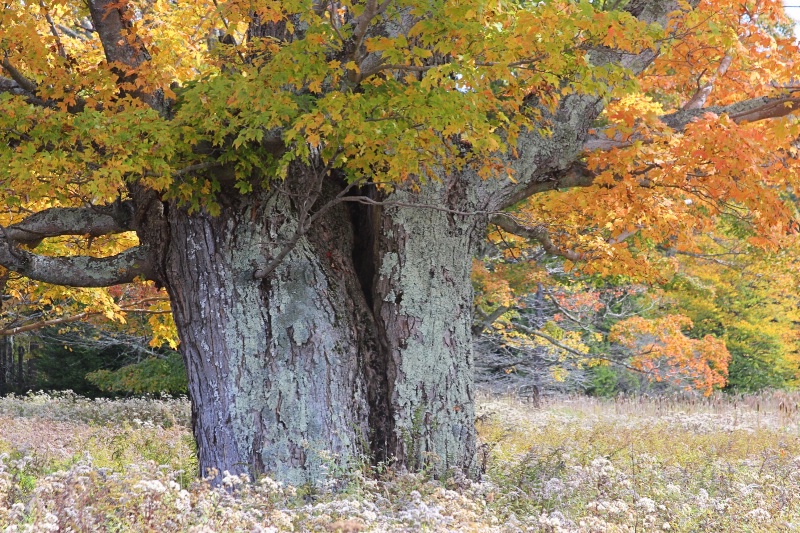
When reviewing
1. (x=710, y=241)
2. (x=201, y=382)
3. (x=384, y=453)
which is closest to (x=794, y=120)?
(x=384, y=453)

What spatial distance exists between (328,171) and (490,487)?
2.78 m

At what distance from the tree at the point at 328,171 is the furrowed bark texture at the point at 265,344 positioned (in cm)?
2

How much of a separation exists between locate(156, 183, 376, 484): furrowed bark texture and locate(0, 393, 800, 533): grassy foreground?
377 mm

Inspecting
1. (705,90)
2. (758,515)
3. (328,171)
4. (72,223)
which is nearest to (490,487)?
(758,515)

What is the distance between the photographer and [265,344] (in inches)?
249

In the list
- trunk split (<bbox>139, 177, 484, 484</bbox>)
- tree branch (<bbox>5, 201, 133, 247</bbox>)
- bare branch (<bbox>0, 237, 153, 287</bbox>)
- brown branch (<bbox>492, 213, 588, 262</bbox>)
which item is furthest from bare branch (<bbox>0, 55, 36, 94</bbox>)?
brown branch (<bbox>492, 213, 588, 262</bbox>)

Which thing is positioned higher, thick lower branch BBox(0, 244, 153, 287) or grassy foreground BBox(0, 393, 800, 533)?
thick lower branch BBox(0, 244, 153, 287)

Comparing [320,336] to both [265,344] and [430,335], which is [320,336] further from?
[430,335]

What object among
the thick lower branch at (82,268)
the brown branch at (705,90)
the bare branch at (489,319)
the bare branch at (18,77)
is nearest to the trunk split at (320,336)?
the thick lower branch at (82,268)

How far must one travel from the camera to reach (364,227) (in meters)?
7.26

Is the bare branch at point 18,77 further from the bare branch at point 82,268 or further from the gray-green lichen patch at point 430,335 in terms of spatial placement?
the gray-green lichen patch at point 430,335

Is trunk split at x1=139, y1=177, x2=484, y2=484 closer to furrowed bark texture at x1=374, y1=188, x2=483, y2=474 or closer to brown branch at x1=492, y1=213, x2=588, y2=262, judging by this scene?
furrowed bark texture at x1=374, y1=188, x2=483, y2=474

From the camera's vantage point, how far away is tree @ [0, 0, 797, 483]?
5.51 meters

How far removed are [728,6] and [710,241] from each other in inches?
475
